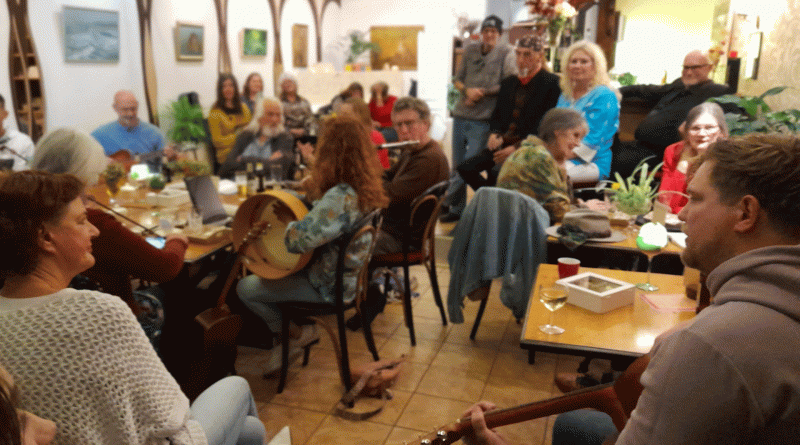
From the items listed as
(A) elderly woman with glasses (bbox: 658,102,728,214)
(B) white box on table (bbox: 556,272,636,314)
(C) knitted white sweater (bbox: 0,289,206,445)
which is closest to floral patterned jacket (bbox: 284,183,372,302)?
(B) white box on table (bbox: 556,272,636,314)

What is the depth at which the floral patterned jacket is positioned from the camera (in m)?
2.50

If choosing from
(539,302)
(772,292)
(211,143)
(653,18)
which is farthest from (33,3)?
(653,18)

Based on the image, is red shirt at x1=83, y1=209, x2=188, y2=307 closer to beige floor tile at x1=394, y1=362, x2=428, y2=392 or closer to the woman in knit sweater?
the woman in knit sweater

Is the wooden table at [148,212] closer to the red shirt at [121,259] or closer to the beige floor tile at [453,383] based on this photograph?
the red shirt at [121,259]

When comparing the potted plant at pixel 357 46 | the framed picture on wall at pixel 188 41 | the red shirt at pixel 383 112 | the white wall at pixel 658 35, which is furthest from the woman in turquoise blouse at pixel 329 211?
the potted plant at pixel 357 46

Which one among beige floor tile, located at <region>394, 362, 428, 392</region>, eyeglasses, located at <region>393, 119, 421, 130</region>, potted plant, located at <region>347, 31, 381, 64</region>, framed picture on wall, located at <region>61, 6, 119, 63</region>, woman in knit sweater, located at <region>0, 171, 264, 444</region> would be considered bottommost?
beige floor tile, located at <region>394, 362, 428, 392</region>

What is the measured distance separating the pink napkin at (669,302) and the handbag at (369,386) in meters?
1.25

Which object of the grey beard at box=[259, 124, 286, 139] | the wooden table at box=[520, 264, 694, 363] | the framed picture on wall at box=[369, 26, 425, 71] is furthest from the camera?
the framed picture on wall at box=[369, 26, 425, 71]

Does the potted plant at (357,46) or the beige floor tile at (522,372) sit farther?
the potted plant at (357,46)

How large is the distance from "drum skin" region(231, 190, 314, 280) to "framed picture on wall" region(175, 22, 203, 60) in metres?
4.78

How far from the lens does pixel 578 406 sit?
1.42m

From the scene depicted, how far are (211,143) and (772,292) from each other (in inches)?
250

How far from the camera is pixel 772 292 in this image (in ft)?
3.02

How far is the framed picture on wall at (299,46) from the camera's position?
30.4 ft
